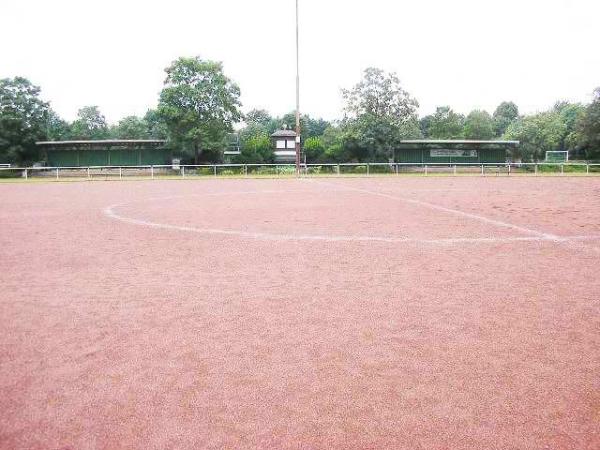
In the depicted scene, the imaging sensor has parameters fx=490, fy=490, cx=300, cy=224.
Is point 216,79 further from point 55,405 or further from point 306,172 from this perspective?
point 55,405

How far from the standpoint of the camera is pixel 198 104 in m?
46.7

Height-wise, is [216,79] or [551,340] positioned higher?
[216,79]

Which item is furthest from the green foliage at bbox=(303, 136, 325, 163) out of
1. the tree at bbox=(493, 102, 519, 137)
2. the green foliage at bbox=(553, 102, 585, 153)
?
the tree at bbox=(493, 102, 519, 137)

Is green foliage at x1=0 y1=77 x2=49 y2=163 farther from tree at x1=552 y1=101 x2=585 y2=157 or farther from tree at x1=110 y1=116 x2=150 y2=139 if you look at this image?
tree at x1=552 y1=101 x2=585 y2=157

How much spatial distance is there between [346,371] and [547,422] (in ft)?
3.40

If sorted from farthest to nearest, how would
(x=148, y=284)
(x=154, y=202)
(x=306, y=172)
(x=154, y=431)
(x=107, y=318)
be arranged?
(x=306, y=172), (x=154, y=202), (x=148, y=284), (x=107, y=318), (x=154, y=431)

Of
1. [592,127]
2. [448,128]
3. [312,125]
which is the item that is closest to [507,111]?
[312,125]

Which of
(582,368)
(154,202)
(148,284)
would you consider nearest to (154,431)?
(582,368)

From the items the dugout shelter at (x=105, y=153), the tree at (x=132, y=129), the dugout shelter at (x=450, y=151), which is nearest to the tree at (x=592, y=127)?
the dugout shelter at (x=450, y=151)

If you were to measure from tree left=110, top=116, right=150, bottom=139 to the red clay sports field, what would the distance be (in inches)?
3235

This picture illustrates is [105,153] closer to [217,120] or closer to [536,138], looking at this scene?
[217,120]

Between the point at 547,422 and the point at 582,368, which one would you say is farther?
the point at 582,368

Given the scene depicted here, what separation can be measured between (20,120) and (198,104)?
1709 centimetres

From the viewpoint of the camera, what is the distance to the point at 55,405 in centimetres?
244
